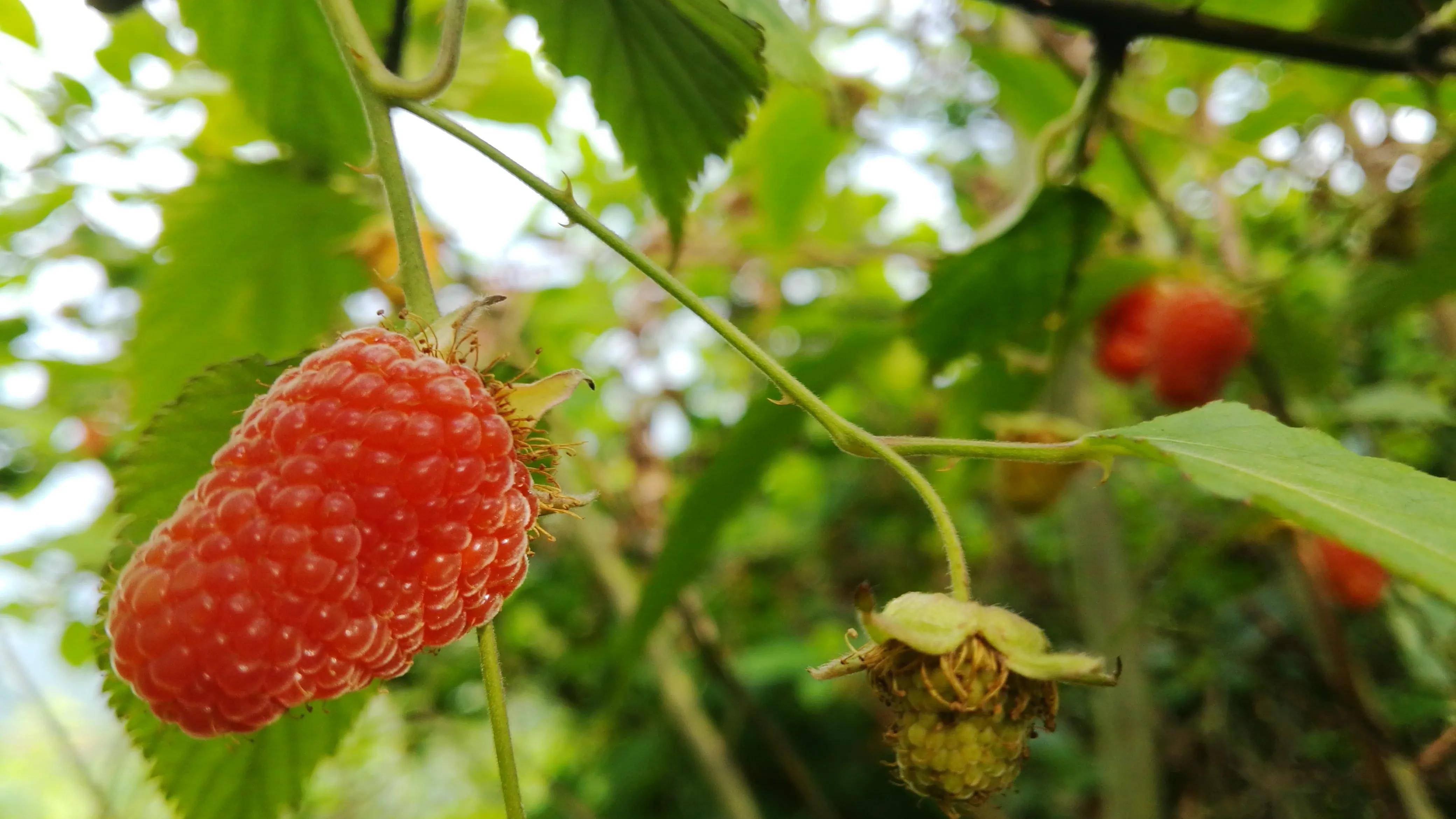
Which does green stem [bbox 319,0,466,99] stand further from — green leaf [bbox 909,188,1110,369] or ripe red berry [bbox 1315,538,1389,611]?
ripe red berry [bbox 1315,538,1389,611]

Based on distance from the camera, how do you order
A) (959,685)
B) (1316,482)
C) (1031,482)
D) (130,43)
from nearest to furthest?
(1316,482) → (959,685) → (130,43) → (1031,482)

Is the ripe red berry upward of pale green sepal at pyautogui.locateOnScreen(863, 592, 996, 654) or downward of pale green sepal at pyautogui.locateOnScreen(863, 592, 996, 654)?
downward

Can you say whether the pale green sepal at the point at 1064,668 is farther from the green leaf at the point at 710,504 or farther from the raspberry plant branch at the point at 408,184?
the green leaf at the point at 710,504

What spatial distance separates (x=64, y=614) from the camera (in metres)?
1.56

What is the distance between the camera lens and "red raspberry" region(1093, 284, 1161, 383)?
1.26m

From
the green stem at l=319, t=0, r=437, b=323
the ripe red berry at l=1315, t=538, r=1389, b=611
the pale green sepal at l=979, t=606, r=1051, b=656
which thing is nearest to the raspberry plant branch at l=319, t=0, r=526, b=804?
the green stem at l=319, t=0, r=437, b=323

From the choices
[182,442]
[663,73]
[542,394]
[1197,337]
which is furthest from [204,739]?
[1197,337]

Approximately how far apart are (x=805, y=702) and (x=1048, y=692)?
1.32m

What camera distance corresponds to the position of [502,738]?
408 millimetres

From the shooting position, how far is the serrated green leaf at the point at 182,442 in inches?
20.3

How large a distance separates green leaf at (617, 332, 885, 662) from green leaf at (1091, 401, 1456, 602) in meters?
0.43

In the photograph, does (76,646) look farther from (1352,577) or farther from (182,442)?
(1352,577)

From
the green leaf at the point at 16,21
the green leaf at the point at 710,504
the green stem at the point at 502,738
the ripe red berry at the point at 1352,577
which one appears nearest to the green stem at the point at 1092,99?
the green leaf at the point at 710,504

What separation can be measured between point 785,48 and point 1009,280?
1.13 feet
